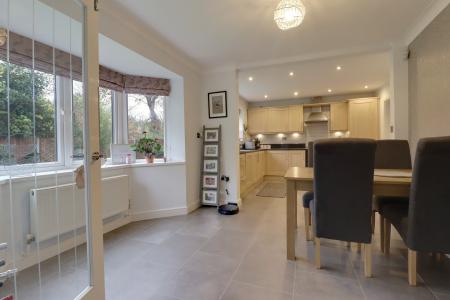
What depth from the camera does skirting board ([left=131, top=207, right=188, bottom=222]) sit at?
2.95 meters

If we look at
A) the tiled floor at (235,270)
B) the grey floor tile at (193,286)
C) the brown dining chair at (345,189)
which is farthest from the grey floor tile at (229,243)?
the brown dining chair at (345,189)

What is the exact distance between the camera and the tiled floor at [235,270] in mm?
1449

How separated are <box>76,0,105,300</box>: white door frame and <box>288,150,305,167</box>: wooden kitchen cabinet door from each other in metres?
5.19

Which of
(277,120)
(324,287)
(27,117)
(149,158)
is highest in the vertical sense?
(277,120)

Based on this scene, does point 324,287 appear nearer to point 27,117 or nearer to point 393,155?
point 393,155

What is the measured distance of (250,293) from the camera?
58.2 inches

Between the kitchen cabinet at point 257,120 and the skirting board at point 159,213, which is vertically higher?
the kitchen cabinet at point 257,120

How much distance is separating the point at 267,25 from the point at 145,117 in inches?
81.4

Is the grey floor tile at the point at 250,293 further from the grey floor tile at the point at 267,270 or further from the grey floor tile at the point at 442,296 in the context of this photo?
the grey floor tile at the point at 442,296

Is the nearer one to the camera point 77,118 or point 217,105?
point 77,118

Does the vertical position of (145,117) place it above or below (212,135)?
above

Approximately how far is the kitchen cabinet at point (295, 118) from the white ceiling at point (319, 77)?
1.23ft

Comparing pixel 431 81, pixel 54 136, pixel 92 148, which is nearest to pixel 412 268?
pixel 431 81

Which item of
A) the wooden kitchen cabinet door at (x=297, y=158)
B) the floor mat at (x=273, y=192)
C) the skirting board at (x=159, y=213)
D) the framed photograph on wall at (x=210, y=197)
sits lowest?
the floor mat at (x=273, y=192)
